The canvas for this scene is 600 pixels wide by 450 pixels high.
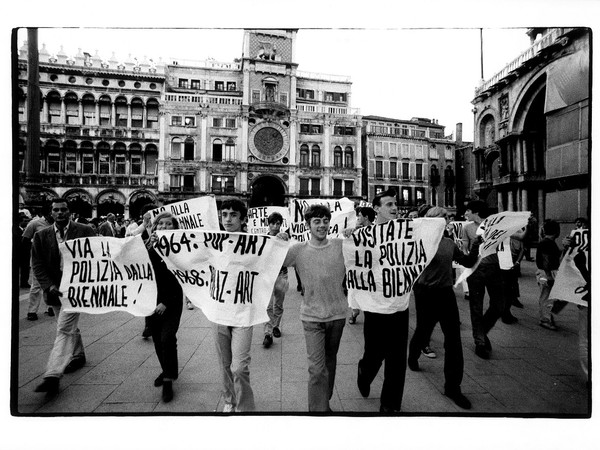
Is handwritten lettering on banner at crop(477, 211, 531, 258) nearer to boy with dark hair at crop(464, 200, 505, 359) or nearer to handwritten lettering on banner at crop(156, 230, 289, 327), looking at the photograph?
boy with dark hair at crop(464, 200, 505, 359)

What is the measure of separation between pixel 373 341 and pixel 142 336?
3.68 meters

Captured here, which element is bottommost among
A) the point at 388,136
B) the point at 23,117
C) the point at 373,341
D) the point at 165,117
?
the point at 373,341

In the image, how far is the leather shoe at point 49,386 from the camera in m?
3.33

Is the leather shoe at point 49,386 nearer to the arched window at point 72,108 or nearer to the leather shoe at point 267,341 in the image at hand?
the leather shoe at point 267,341

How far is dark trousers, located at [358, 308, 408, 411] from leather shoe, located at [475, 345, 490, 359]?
1.76 metres

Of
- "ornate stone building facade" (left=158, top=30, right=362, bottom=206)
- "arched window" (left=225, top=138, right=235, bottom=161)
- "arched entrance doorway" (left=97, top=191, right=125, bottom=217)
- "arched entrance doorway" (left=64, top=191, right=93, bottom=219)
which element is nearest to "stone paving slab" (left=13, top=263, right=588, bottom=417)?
"ornate stone building facade" (left=158, top=30, right=362, bottom=206)

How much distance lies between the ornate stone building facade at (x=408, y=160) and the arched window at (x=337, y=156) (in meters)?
1.47

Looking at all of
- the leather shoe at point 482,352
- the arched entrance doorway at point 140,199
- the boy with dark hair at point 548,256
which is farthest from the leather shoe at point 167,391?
the arched entrance doorway at point 140,199

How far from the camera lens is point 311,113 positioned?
14156 millimetres

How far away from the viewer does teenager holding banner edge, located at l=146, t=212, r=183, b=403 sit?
327 centimetres

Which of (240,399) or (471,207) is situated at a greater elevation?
(471,207)

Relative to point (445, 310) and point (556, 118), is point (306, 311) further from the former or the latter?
point (556, 118)
